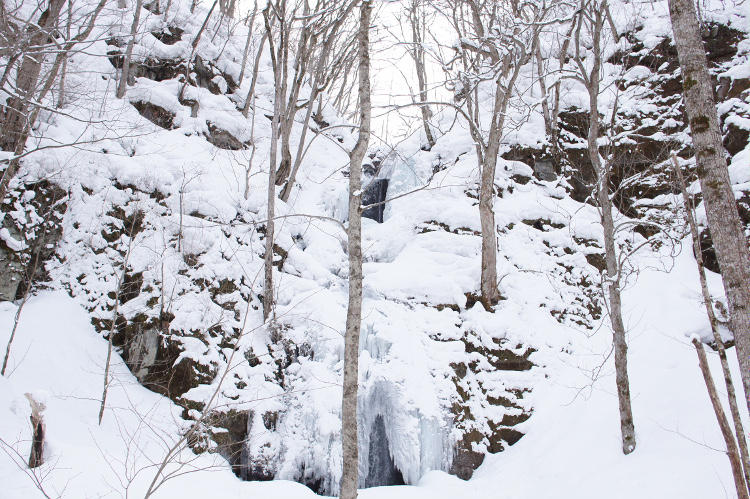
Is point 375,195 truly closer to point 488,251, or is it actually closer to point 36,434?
point 488,251

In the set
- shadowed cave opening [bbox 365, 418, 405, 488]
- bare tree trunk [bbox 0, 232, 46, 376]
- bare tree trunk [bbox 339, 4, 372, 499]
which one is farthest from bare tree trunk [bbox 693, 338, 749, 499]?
bare tree trunk [bbox 0, 232, 46, 376]

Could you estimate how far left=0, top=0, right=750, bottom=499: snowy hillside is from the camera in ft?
17.8

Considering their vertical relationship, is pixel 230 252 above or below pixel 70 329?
above

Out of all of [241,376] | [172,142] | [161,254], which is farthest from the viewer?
[172,142]

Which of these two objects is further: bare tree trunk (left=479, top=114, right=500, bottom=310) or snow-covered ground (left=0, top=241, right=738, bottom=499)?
bare tree trunk (left=479, top=114, right=500, bottom=310)

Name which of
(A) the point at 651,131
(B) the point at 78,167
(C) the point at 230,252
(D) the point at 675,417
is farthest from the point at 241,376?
(A) the point at 651,131

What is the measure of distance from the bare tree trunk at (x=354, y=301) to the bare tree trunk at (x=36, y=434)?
10.2ft

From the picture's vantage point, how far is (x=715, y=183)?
3.11 metres

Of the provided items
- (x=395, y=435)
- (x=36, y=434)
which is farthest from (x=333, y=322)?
(x=36, y=434)

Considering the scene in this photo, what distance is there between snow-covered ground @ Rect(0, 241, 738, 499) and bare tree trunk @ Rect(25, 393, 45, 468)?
3.9 inches

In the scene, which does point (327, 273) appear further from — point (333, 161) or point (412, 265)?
point (333, 161)

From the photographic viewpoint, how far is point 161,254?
299 inches

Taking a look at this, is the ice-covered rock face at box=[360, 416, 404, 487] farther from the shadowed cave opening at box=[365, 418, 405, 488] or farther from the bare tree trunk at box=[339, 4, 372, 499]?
the bare tree trunk at box=[339, 4, 372, 499]

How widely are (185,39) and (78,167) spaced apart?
22.7ft
